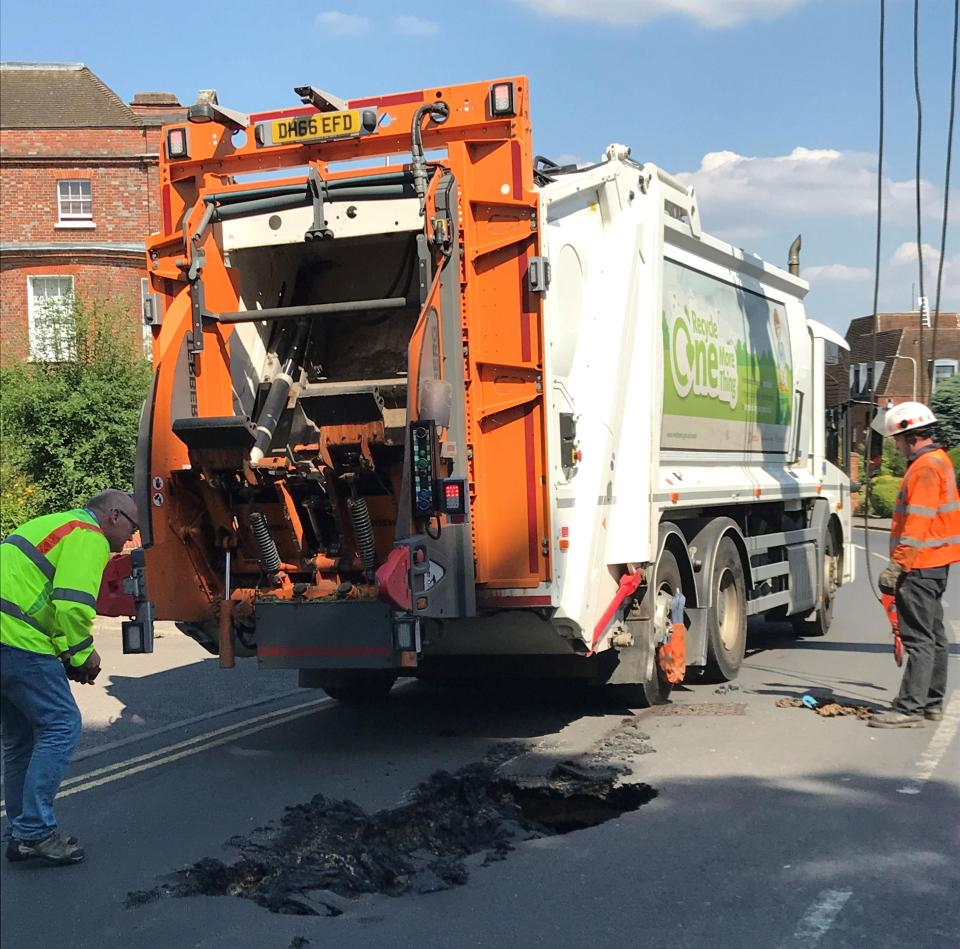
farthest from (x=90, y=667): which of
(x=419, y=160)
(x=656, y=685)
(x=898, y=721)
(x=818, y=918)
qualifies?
(x=898, y=721)

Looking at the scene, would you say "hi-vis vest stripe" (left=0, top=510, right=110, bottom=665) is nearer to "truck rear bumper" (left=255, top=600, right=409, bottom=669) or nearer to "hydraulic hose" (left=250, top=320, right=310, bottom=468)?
"truck rear bumper" (left=255, top=600, right=409, bottom=669)

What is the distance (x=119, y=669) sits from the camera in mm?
10609

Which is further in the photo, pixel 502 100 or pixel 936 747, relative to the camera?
pixel 936 747

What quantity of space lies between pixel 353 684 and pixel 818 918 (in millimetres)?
4692

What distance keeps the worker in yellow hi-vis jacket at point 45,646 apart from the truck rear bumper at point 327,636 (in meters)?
1.29

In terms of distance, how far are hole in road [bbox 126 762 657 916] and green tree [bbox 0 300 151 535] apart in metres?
13.4

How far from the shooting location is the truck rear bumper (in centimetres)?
631

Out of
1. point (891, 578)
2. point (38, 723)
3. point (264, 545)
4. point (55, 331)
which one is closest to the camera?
point (38, 723)

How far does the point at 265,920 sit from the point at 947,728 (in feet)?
14.9

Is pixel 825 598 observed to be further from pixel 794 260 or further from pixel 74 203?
pixel 74 203

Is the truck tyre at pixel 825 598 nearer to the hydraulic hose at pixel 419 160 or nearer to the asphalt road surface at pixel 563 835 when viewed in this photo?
the asphalt road surface at pixel 563 835

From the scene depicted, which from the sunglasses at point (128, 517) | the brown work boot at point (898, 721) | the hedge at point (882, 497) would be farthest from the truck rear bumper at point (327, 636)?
the hedge at point (882, 497)

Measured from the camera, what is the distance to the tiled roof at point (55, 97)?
29406 millimetres

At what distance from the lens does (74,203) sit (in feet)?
91.0
